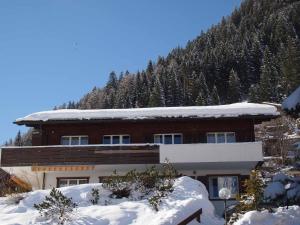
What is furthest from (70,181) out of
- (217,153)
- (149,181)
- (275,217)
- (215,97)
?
(215,97)

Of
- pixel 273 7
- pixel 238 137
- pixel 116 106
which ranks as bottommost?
pixel 238 137

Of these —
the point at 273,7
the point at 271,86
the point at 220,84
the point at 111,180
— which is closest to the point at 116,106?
the point at 220,84

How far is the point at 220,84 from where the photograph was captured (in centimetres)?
10700

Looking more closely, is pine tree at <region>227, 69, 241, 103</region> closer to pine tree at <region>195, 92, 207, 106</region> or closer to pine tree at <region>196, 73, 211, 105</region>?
pine tree at <region>196, 73, 211, 105</region>

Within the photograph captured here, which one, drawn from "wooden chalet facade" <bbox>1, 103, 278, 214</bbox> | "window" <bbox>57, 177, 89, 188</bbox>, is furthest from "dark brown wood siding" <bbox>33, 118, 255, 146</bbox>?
"window" <bbox>57, 177, 89, 188</bbox>

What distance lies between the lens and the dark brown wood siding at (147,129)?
2644 centimetres

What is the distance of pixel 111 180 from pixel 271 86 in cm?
7131

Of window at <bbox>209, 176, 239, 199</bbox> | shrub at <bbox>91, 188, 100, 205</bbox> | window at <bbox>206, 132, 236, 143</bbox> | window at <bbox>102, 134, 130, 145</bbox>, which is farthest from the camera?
window at <bbox>102, 134, 130, 145</bbox>

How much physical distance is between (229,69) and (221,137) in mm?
87049

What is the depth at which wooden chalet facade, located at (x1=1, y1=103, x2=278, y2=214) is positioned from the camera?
953 inches

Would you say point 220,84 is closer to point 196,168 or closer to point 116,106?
point 116,106

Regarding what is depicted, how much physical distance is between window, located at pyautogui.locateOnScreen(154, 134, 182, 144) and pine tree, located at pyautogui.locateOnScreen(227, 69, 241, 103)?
242 feet

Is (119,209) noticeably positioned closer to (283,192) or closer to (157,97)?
(283,192)

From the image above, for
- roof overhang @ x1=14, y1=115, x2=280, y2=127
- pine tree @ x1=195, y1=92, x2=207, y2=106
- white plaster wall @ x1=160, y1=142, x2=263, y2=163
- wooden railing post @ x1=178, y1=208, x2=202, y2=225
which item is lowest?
wooden railing post @ x1=178, y1=208, x2=202, y2=225
